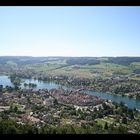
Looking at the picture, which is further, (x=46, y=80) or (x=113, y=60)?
(x=113, y=60)

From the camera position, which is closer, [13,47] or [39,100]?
[39,100]

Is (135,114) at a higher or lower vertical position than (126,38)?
lower

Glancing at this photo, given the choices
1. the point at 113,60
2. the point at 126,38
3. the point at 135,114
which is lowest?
the point at 135,114

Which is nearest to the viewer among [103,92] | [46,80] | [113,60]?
[103,92]

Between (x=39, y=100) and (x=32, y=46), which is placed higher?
(x=32, y=46)
